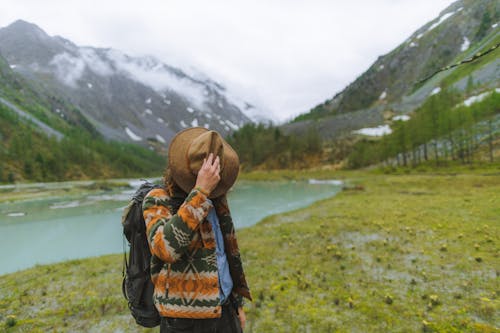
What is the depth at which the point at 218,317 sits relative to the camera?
2.74 m

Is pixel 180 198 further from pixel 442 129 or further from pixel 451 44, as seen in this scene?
pixel 451 44

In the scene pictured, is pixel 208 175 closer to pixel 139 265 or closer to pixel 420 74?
pixel 139 265

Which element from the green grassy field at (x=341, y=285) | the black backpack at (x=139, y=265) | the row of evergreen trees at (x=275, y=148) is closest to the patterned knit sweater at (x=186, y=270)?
the black backpack at (x=139, y=265)

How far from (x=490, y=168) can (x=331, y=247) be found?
4484 cm

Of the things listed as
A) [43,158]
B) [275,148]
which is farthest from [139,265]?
[43,158]

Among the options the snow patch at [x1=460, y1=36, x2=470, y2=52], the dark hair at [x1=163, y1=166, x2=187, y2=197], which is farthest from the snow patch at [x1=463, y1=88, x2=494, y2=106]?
the snow patch at [x1=460, y1=36, x2=470, y2=52]

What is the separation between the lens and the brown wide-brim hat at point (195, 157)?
99.7 inches

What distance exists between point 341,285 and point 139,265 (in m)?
6.28

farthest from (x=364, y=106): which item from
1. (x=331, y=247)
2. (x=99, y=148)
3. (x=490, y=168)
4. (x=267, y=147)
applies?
(x=331, y=247)

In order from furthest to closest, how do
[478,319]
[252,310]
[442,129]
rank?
[442,129], [252,310], [478,319]

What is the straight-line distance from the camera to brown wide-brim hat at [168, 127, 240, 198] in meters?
2.53

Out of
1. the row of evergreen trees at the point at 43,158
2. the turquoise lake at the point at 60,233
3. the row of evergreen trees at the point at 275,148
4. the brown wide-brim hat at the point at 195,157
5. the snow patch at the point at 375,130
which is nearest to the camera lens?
the brown wide-brim hat at the point at 195,157

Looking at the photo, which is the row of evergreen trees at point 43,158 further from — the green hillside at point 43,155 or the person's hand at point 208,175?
the person's hand at point 208,175

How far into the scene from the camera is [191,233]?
7.59ft
